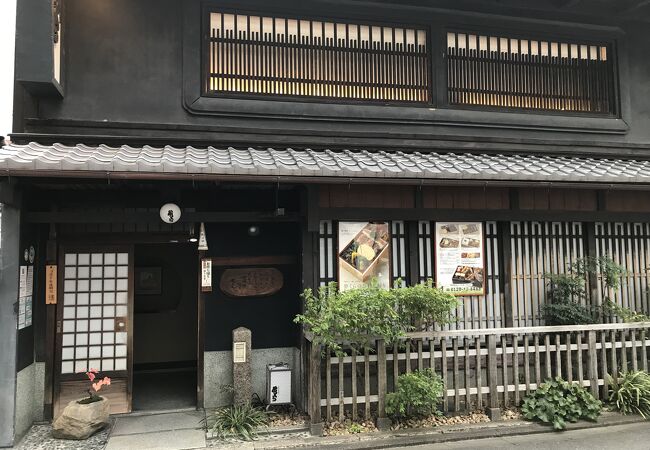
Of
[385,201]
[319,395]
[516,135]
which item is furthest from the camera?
[516,135]

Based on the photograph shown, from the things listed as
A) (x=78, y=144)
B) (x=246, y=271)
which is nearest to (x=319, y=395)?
(x=246, y=271)

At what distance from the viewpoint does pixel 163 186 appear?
790 cm

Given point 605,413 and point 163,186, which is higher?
point 163,186

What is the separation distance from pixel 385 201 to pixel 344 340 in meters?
2.69

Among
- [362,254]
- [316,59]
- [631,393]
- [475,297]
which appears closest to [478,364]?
[475,297]

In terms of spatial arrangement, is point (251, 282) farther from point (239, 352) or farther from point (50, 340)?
point (50, 340)

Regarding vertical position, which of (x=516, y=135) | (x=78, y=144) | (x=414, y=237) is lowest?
(x=414, y=237)

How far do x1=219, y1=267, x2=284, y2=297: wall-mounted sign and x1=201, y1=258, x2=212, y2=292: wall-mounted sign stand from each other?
0.28 meters

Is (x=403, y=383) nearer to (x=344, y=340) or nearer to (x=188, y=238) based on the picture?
(x=344, y=340)

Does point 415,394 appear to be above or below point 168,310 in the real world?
below

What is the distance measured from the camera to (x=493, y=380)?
765 centimetres

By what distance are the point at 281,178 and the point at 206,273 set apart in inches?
102

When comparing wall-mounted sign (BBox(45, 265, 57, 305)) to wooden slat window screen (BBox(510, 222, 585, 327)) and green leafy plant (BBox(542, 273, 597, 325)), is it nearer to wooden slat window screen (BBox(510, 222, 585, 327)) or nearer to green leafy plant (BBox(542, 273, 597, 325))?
wooden slat window screen (BBox(510, 222, 585, 327))

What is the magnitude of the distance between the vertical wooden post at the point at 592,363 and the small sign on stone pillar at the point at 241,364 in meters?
6.10
